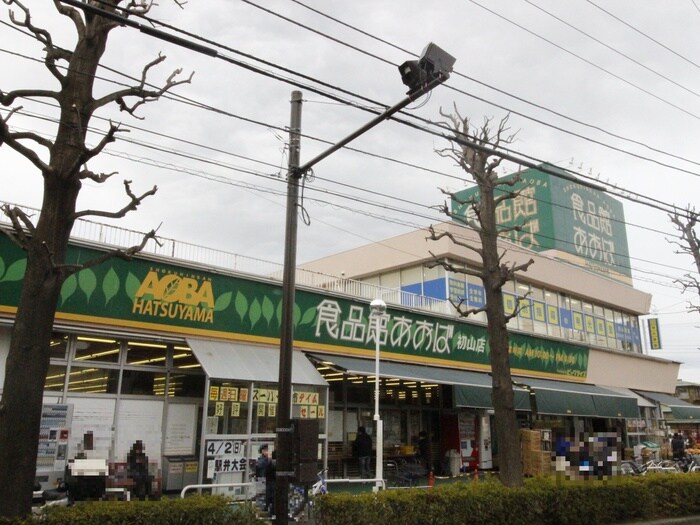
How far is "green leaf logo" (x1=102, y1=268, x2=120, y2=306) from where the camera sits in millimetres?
14633

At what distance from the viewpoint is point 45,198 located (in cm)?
870

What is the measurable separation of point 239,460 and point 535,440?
9403 mm

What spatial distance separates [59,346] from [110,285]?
1820mm

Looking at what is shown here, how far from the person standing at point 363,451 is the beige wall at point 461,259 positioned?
27.3ft

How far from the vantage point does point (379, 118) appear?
30.1 ft

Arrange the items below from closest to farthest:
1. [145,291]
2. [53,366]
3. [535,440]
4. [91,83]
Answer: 1. [91,83]
2. [53,366]
3. [145,291]
4. [535,440]

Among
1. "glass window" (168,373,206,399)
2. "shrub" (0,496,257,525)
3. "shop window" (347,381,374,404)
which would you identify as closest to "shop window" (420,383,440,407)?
"shop window" (347,381,374,404)

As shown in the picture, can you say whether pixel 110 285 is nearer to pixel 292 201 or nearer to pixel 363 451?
pixel 292 201

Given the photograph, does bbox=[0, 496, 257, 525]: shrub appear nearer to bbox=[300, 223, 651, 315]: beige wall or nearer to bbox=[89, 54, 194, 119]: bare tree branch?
bbox=[89, 54, 194, 119]: bare tree branch

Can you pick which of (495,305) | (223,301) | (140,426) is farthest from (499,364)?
(140,426)

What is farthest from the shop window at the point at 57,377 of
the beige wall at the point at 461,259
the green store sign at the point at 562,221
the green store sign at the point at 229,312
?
the green store sign at the point at 562,221

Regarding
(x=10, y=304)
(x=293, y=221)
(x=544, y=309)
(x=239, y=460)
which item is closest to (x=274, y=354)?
(x=239, y=460)

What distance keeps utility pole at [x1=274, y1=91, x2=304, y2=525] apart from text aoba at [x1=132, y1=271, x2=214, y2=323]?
21.7 feet

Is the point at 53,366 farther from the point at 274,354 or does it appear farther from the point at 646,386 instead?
the point at 646,386
